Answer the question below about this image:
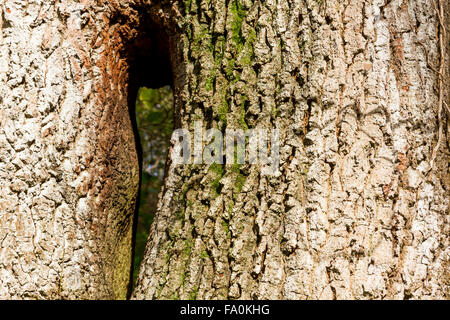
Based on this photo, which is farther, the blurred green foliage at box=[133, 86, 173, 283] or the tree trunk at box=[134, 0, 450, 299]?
the blurred green foliage at box=[133, 86, 173, 283]

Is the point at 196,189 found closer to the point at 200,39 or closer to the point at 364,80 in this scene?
the point at 200,39

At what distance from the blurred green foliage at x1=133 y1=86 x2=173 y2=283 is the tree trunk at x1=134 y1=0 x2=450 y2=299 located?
9.60ft

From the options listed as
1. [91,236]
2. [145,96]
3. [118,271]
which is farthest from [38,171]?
[145,96]

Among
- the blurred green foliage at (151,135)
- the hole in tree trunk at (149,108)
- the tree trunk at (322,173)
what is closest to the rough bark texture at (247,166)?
the tree trunk at (322,173)

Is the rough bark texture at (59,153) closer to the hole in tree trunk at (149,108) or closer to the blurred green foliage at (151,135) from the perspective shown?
the hole in tree trunk at (149,108)

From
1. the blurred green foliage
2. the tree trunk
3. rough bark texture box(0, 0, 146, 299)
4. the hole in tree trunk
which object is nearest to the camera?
the tree trunk

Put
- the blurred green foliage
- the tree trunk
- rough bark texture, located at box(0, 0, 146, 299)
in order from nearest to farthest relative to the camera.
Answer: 1. the tree trunk
2. rough bark texture, located at box(0, 0, 146, 299)
3. the blurred green foliage

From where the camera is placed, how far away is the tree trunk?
5.49 feet

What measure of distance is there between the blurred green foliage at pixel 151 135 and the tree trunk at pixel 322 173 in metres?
2.92

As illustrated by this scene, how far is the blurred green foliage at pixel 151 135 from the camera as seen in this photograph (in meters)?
4.91

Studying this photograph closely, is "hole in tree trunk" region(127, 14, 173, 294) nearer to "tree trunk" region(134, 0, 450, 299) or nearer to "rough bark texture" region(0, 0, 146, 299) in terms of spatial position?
"rough bark texture" region(0, 0, 146, 299)

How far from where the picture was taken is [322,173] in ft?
5.68

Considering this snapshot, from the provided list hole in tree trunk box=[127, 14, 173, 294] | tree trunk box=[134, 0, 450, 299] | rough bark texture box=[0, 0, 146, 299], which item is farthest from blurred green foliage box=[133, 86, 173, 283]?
tree trunk box=[134, 0, 450, 299]

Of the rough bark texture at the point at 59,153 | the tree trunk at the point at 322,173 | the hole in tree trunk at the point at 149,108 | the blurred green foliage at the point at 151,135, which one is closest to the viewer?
the tree trunk at the point at 322,173
